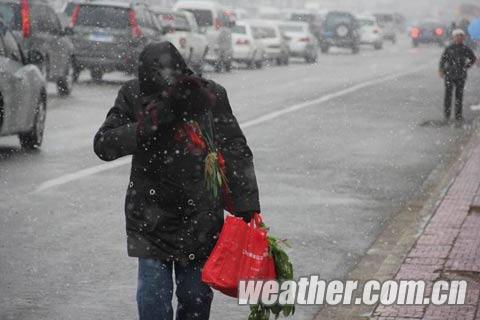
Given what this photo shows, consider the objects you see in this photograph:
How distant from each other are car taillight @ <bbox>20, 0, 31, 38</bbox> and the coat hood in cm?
1975

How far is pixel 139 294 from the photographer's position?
5887mm

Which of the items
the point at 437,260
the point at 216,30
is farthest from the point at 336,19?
the point at 437,260

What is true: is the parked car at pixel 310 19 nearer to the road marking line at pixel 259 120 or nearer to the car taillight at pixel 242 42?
the road marking line at pixel 259 120

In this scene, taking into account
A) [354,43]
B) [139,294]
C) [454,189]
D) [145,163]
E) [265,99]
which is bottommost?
[354,43]

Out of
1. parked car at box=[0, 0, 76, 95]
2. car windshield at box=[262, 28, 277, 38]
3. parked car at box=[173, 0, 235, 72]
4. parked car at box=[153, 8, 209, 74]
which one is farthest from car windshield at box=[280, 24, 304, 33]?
parked car at box=[0, 0, 76, 95]

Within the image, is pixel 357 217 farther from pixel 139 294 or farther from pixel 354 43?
pixel 354 43

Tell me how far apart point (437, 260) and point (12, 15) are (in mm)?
17008

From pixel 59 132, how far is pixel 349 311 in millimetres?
11791

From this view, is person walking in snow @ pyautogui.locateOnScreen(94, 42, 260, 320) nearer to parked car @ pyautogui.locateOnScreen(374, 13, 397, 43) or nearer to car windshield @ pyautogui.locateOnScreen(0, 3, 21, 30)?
car windshield @ pyautogui.locateOnScreen(0, 3, 21, 30)

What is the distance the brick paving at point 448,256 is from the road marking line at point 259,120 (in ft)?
12.4

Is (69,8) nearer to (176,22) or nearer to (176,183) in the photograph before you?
(176,22)

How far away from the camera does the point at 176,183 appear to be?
5840 millimetres

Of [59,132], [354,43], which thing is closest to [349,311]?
[59,132]

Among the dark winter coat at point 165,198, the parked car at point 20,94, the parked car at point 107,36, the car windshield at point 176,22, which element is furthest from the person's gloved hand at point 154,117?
the car windshield at point 176,22
